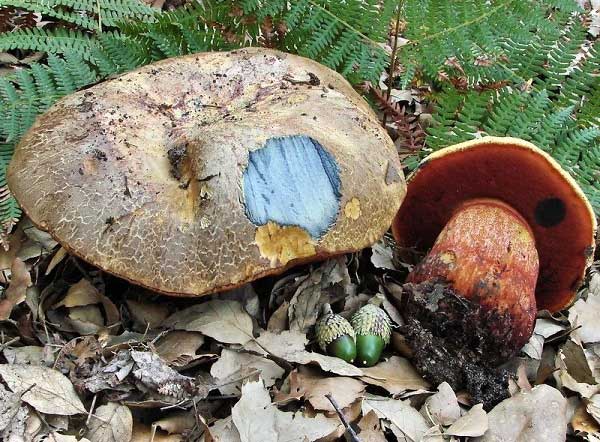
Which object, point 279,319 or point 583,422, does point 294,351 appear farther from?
point 583,422

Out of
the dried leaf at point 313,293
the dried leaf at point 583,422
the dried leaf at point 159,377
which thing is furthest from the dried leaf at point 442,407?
the dried leaf at point 159,377

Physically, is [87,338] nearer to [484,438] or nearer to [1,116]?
[1,116]

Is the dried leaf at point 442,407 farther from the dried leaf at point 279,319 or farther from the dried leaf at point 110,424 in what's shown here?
the dried leaf at point 110,424

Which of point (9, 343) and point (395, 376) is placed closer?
point (9, 343)

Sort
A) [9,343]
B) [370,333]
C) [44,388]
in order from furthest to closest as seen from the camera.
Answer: [370,333]
[9,343]
[44,388]

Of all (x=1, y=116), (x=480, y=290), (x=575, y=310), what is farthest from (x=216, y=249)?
(x=575, y=310)

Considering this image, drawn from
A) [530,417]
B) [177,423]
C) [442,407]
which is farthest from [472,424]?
[177,423]

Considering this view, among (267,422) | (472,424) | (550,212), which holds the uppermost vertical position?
(550,212)

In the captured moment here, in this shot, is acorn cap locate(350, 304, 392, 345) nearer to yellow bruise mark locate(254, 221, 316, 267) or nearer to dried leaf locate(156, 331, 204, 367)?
yellow bruise mark locate(254, 221, 316, 267)

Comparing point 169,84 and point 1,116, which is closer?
point 169,84
